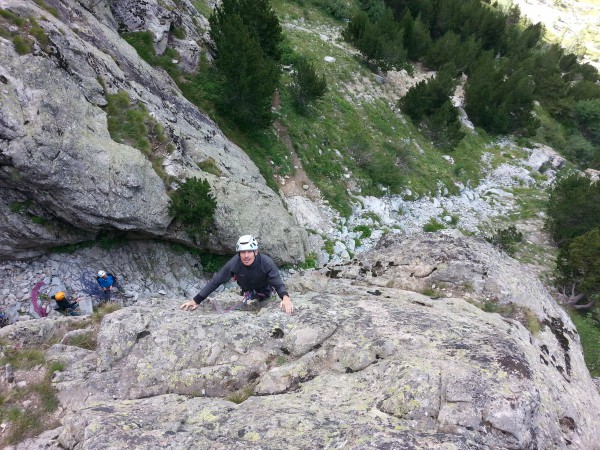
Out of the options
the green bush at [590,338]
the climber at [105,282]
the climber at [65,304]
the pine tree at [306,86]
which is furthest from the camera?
the pine tree at [306,86]

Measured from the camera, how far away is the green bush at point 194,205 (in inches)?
453

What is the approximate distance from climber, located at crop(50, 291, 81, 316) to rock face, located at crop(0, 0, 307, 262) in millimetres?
1881

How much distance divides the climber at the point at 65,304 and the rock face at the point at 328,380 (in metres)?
4.44

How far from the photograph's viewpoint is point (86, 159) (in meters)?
9.84

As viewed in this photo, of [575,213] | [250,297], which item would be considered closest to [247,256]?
[250,297]

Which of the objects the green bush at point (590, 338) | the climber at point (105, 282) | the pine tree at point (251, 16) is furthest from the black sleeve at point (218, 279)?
the pine tree at point (251, 16)

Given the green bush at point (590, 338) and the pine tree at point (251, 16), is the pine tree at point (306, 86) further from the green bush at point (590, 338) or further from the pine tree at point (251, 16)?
the green bush at point (590, 338)

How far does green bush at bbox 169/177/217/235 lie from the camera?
37.8 feet

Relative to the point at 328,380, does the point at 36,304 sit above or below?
below

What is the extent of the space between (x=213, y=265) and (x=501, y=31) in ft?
157

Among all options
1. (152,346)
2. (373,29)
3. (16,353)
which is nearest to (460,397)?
(152,346)

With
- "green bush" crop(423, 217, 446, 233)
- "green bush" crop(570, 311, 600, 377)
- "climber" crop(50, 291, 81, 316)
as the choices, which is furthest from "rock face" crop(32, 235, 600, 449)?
"green bush" crop(423, 217, 446, 233)

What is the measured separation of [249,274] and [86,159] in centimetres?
677

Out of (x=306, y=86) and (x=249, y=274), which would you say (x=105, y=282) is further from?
(x=306, y=86)
